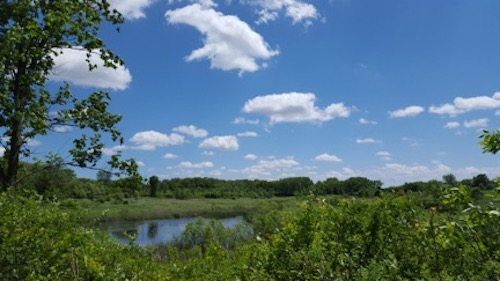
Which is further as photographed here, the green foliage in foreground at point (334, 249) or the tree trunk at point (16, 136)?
the tree trunk at point (16, 136)

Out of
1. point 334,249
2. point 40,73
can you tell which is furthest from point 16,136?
point 334,249

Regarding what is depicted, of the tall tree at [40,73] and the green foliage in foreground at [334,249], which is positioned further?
the tall tree at [40,73]

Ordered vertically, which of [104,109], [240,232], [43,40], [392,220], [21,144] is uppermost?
[43,40]

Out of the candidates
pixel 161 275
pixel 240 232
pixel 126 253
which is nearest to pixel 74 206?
pixel 126 253

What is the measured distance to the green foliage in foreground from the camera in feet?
8.13

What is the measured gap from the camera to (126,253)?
5.56 metres

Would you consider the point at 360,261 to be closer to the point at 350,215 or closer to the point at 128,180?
the point at 350,215

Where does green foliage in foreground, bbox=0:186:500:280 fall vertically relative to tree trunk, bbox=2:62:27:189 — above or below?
below

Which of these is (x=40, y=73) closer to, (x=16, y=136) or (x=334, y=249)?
(x=16, y=136)

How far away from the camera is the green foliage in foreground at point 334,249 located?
8.13 ft

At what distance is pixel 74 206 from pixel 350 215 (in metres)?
5.92

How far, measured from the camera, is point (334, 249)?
3420 mm

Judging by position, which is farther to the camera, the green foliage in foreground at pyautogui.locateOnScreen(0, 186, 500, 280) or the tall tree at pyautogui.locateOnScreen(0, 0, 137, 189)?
the tall tree at pyautogui.locateOnScreen(0, 0, 137, 189)

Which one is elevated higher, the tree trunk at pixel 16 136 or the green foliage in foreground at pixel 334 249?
the tree trunk at pixel 16 136
